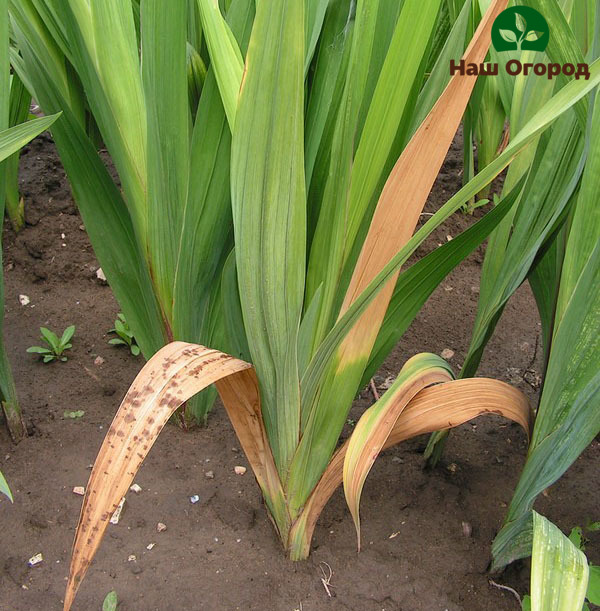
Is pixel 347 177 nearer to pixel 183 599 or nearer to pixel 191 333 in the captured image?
pixel 191 333

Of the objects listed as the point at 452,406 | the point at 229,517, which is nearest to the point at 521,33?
the point at 452,406

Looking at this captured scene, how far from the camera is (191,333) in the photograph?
1.13m

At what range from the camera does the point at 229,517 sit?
1.09m

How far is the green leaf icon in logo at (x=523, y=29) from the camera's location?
0.79 metres

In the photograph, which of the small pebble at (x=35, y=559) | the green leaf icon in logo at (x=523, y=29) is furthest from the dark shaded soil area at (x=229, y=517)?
the green leaf icon in logo at (x=523, y=29)

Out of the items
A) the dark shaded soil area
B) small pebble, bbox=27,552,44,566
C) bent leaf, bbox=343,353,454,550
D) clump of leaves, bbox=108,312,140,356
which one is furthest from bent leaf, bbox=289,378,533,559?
clump of leaves, bbox=108,312,140,356

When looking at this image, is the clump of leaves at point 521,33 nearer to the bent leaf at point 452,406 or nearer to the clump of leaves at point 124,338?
the bent leaf at point 452,406

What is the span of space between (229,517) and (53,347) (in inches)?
21.2

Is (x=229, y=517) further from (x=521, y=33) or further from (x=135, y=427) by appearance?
(x=521, y=33)

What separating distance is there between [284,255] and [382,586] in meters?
0.52

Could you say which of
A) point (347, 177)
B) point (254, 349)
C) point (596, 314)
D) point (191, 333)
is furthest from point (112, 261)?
point (596, 314)

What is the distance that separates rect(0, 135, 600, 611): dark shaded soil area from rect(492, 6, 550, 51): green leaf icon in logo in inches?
26.2

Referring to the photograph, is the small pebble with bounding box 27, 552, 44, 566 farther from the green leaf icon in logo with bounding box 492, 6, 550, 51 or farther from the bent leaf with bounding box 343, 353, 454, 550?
the green leaf icon in logo with bounding box 492, 6, 550, 51

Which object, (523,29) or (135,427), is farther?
(523,29)
